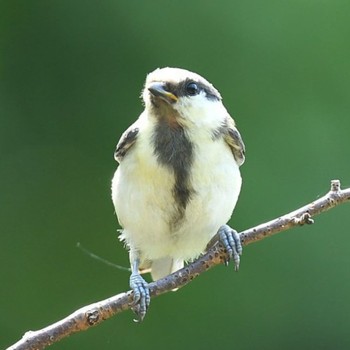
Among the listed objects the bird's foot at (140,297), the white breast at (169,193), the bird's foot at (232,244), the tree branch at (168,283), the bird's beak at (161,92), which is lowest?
the tree branch at (168,283)

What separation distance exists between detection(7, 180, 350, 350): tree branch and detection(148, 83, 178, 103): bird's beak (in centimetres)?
30

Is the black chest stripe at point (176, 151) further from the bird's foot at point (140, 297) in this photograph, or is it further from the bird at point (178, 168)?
the bird's foot at point (140, 297)

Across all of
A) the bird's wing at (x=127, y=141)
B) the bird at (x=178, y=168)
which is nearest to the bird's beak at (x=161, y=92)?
the bird at (x=178, y=168)

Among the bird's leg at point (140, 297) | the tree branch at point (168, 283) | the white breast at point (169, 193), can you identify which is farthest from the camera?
the white breast at point (169, 193)

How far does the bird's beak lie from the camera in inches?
73.5

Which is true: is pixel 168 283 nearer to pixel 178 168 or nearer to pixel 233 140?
pixel 178 168

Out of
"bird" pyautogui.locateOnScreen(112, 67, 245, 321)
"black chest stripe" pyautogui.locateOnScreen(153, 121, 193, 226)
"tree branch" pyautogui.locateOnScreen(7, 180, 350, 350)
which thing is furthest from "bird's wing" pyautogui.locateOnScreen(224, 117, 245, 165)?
"tree branch" pyautogui.locateOnScreen(7, 180, 350, 350)

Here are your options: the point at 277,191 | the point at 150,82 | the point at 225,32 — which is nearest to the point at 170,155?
the point at 150,82

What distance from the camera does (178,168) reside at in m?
1.93

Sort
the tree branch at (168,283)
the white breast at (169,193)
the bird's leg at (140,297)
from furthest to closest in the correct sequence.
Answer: the white breast at (169,193) → the bird's leg at (140,297) → the tree branch at (168,283)

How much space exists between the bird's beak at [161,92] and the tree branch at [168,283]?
0.98ft

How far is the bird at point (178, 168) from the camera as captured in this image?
191cm

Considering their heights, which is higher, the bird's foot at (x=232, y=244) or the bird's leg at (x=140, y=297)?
the bird's foot at (x=232, y=244)

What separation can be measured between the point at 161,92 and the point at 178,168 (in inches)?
6.2
